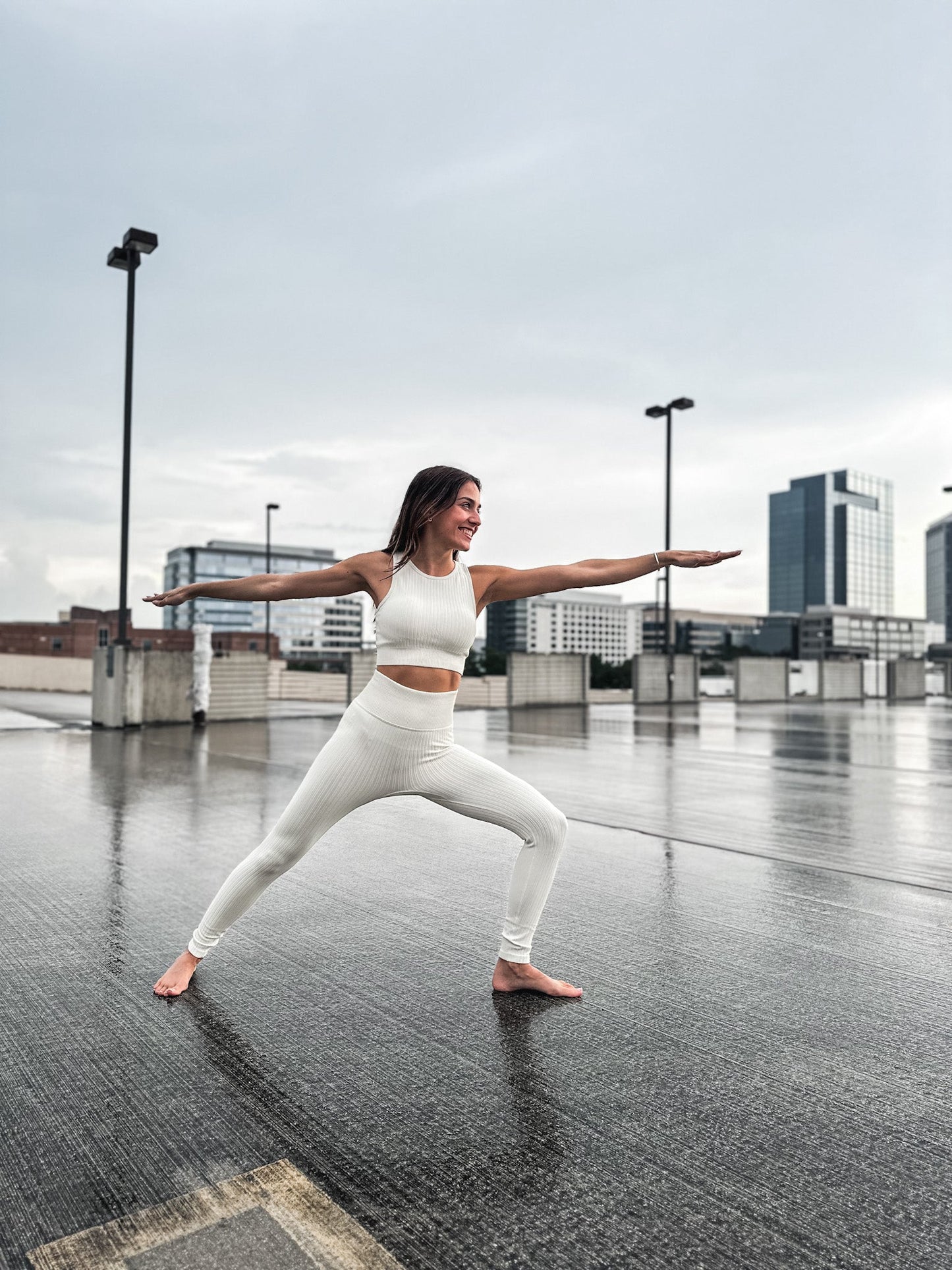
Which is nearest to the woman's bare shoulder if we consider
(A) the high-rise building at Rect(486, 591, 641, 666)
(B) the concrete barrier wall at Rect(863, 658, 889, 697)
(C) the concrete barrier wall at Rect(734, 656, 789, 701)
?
(C) the concrete barrier wall at Rect(734, 656, 789, 701)

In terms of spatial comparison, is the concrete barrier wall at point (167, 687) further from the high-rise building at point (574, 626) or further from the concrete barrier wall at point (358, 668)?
the high-rise building at point (574, 626)

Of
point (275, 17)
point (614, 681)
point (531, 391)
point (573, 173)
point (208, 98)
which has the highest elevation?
point (531, 391)

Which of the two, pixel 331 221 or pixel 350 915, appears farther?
pixel 331 221

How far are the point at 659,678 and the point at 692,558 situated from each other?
27.4m

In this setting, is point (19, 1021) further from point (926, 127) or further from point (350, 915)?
point (926, 127)

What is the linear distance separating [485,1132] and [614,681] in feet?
262

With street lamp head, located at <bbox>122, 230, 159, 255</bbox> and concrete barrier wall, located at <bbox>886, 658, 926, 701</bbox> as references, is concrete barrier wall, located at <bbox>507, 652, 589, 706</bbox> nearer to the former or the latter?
street lamp head, located at <bbox>122, 230, 159, 255</bbox>

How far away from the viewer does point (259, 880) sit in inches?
146

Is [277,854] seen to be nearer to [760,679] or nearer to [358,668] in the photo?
[358,668]

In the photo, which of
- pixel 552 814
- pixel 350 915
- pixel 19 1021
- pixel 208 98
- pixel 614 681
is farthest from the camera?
pixel 614 681

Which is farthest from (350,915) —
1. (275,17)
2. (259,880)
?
(275,17)

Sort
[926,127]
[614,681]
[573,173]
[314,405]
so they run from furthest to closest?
[614,681] → [314,405] → [573,173] → [926,127]

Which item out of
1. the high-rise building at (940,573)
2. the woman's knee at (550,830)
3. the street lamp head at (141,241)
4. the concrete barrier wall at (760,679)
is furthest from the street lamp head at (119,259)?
the high-rise building at (940,573)

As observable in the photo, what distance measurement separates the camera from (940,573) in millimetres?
182125
